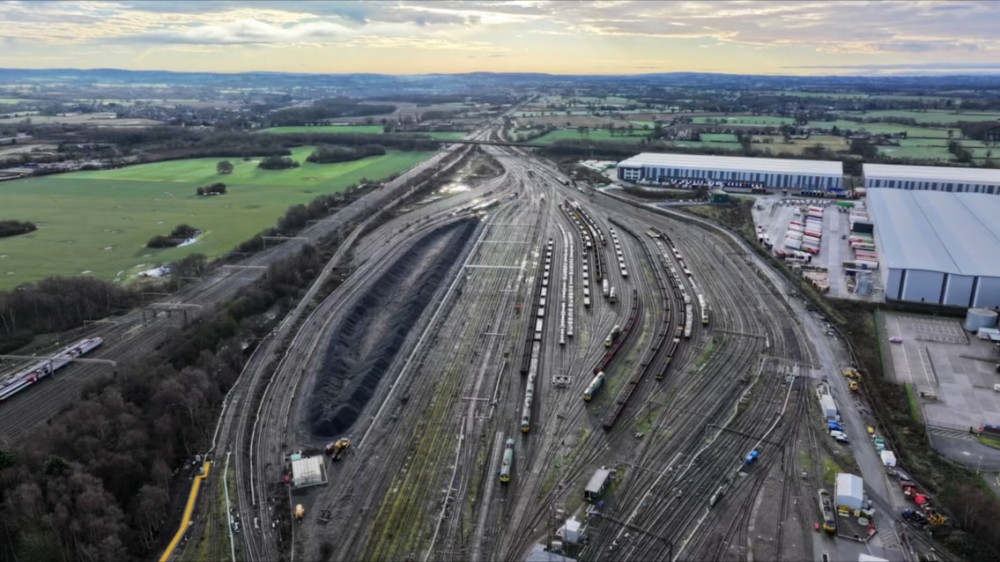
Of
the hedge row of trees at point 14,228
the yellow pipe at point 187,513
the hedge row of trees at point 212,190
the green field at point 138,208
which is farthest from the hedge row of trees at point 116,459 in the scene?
the hedge row of trees at point 212,190

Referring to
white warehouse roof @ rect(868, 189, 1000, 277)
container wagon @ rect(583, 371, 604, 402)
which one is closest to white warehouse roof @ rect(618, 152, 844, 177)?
white warehouse roof @ rect(868, 189, 1000, 277)

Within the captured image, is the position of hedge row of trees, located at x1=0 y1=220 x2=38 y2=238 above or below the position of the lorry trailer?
above

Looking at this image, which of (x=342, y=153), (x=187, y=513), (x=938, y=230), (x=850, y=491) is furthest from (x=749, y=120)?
(x=187, y=513)

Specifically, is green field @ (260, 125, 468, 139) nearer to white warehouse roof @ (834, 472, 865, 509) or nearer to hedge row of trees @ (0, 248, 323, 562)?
hedge row of trees @ (0, 248, 323, 562)

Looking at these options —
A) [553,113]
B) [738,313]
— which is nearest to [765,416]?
A: [738,313]

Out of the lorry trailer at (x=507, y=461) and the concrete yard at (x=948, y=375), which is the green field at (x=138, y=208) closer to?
the lorry trailer at (x=507, y=461)

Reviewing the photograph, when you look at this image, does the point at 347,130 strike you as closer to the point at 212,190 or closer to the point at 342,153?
the point at 342,153
